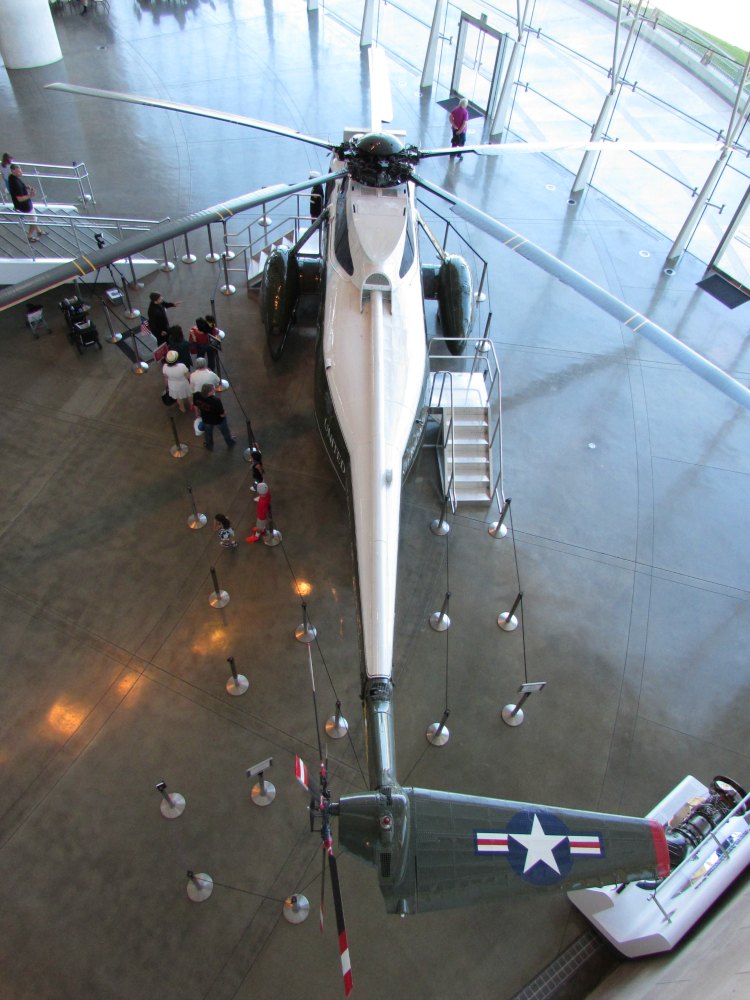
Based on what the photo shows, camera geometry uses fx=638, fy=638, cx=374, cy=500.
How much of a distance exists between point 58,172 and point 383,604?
15996 millimetres

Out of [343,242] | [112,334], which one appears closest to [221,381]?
[112,334]

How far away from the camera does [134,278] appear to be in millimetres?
13641

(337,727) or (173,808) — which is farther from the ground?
(337,727)

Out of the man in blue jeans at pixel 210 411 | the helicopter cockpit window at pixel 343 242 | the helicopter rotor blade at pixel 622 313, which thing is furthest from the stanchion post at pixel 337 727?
the helicopter rotor blade at pixel 622 313

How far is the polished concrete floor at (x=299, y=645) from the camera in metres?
6.71

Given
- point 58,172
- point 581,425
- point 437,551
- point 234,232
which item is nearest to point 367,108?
point 234,232

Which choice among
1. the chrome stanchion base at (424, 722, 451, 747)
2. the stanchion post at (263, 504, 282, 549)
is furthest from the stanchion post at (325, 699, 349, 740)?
the stanchion post at (263, 504, 282, 549)

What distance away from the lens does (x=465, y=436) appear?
36.1ft

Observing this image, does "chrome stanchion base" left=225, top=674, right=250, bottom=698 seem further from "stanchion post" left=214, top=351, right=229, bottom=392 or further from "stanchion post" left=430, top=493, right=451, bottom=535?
"stanchion post" left=214, top=351, right=229, bottom=392

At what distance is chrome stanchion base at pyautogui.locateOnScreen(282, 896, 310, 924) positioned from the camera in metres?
6.70

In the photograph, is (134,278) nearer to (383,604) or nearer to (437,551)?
(437,551)

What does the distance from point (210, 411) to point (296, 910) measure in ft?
23.5

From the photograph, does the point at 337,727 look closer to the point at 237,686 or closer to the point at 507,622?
the point at 237,686

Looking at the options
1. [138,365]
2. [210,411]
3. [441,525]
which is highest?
[210,411]
